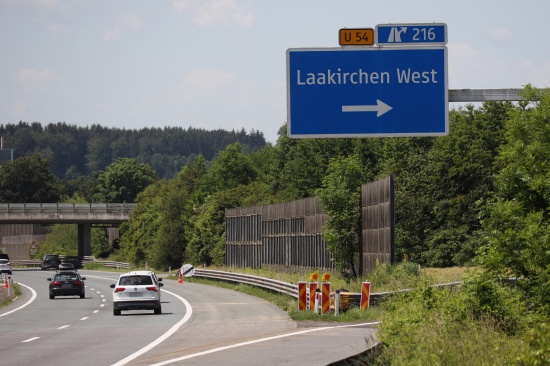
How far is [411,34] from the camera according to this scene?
16.7 meters

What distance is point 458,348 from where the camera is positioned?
14.5 meters

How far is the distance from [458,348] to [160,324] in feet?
59.8

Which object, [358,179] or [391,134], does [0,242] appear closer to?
[358,179]

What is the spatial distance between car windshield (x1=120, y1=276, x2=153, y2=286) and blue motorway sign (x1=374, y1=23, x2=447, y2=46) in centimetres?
2232

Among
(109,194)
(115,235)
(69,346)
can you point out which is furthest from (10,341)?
(109,194)

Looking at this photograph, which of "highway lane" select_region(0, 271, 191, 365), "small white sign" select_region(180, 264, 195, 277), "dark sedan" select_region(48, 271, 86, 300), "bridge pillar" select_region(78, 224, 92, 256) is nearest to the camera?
"highway lane" select_region(0, 271, 191, 365)

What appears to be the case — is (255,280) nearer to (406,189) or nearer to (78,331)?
(78,331)

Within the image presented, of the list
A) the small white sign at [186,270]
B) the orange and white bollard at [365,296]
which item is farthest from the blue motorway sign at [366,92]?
the small white sign at [186,270]

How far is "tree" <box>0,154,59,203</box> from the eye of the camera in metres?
184

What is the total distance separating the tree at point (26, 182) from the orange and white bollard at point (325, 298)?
15711cm

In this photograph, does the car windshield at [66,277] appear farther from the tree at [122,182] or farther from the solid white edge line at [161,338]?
the tree at [122,182]

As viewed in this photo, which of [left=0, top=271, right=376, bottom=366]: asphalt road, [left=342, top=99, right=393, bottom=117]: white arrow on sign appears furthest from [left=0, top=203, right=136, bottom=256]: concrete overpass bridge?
[left=342, top=99, right=393, bottom=117]: white arrow on sign

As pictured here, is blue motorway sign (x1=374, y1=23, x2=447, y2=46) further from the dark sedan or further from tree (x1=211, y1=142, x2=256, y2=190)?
tree (x1=211, y1=142, x2=256, y2=190)

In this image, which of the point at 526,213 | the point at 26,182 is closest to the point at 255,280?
the point at 526,213
